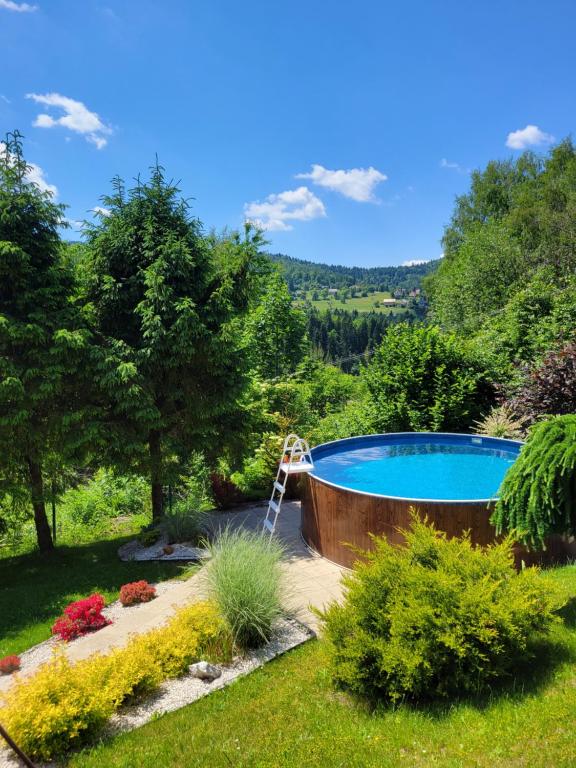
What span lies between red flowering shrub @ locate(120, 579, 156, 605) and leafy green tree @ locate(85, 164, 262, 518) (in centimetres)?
266

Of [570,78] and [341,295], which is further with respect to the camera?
[341,295]

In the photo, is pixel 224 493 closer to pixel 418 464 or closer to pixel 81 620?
pixel 418 464

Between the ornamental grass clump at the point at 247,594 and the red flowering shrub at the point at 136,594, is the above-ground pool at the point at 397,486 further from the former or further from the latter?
the red flowering shrub at the point at 136,594

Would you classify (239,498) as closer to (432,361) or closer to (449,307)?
(432,361)

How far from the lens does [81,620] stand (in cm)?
596

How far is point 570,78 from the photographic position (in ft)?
57.0

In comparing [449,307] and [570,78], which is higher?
[570,78]

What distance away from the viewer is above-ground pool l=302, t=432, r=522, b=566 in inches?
269

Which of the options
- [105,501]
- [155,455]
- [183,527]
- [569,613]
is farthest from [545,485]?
[105,501]

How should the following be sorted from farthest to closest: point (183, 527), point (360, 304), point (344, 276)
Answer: point (344, 276) → point (360, 304) → point (183, 527)

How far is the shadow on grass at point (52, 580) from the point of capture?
6.56 m

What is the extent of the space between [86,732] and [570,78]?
23.5 metres

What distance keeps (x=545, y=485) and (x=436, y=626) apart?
1.72 m

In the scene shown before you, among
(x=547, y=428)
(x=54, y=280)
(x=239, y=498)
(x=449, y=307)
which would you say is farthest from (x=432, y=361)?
(x=449, y=307)
